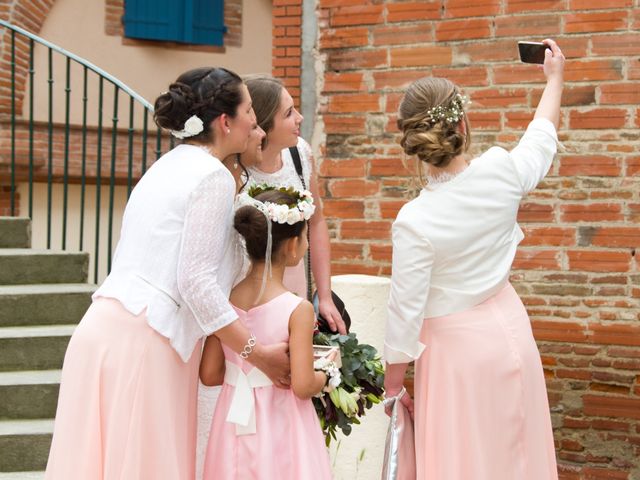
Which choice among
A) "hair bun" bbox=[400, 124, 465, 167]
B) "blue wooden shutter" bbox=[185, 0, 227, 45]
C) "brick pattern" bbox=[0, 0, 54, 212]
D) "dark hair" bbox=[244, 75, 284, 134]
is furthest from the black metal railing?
"hair bun" bbox=[400, 124, 465, 167]

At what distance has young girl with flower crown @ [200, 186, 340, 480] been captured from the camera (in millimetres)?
3117

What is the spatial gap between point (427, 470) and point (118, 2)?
12.5m

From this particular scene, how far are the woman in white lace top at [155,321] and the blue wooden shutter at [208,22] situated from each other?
484 inches

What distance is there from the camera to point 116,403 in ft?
9.68

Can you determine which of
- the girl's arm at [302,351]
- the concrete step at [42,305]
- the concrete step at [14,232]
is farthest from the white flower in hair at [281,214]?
the concrete step at [14,232]

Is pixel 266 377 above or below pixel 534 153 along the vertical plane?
below

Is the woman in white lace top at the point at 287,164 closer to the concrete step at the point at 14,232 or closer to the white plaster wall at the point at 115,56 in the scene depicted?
the concrete step at the point at 14,232

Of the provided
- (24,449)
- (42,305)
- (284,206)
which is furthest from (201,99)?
(42,305)

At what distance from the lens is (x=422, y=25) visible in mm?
6156

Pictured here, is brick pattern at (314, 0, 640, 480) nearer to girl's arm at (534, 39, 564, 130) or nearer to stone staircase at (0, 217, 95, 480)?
stone staircase at (0, 217, 95, 480)

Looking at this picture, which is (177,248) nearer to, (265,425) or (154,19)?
(265,425)

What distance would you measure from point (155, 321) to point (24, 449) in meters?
2.42

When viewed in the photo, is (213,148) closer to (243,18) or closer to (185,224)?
(185,224)

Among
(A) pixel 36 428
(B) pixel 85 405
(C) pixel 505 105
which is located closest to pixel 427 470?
(B) pixel 85 405
